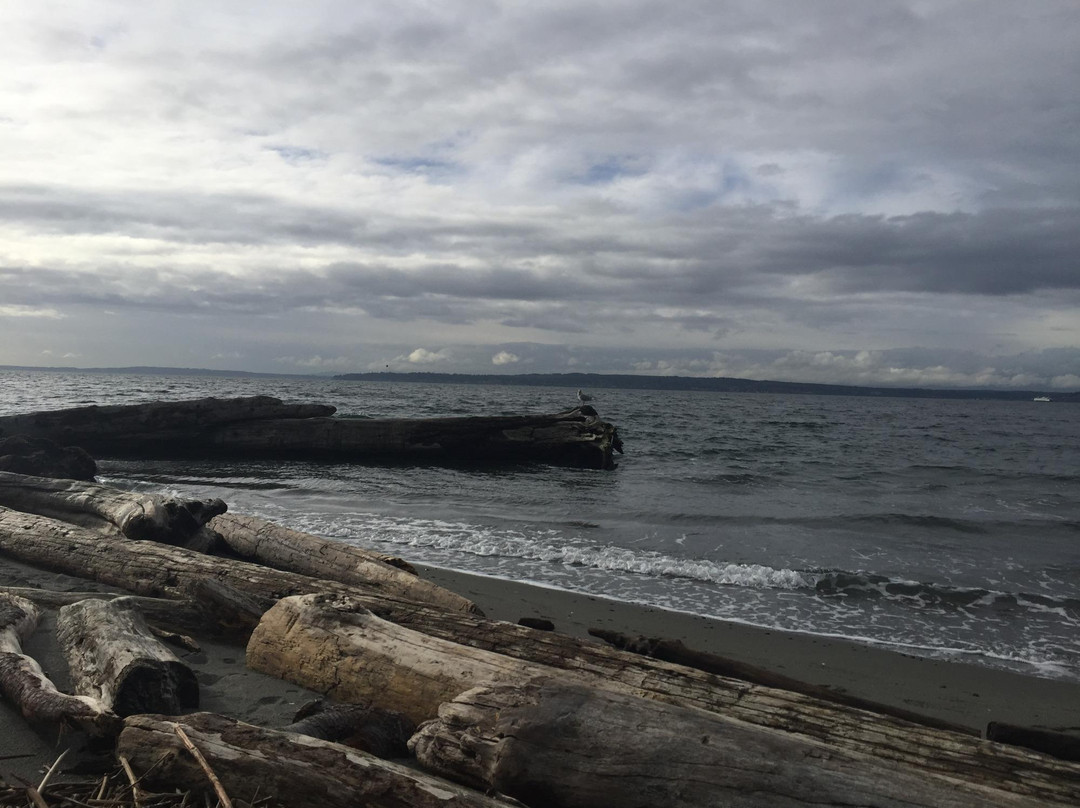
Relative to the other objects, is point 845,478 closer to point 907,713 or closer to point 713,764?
point 907,713

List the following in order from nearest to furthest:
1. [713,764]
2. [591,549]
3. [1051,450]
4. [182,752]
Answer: [713,764] < [182,752] < [591,549] < [1051,450]

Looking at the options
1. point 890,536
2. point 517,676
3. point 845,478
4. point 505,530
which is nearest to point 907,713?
point 517,676

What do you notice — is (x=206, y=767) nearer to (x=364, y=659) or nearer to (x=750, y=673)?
(x=364, y=659)

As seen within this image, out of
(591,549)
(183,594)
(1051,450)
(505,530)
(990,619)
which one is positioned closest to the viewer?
(183,594)

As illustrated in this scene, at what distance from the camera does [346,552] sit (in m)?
6.64

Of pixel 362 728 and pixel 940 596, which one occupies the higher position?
pixel 362 728

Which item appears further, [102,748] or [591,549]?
[591,549]

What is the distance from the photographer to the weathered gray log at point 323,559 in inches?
234

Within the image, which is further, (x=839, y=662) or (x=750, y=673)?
(x=839, y=662)

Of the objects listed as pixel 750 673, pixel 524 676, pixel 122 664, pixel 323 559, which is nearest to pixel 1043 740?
pixel 750 673

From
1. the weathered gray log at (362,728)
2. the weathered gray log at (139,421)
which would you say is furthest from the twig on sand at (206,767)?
the weathered gray log at (139,421)

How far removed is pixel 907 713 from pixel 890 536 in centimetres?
873

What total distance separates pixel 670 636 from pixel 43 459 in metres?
12.2

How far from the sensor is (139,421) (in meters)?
18.6
